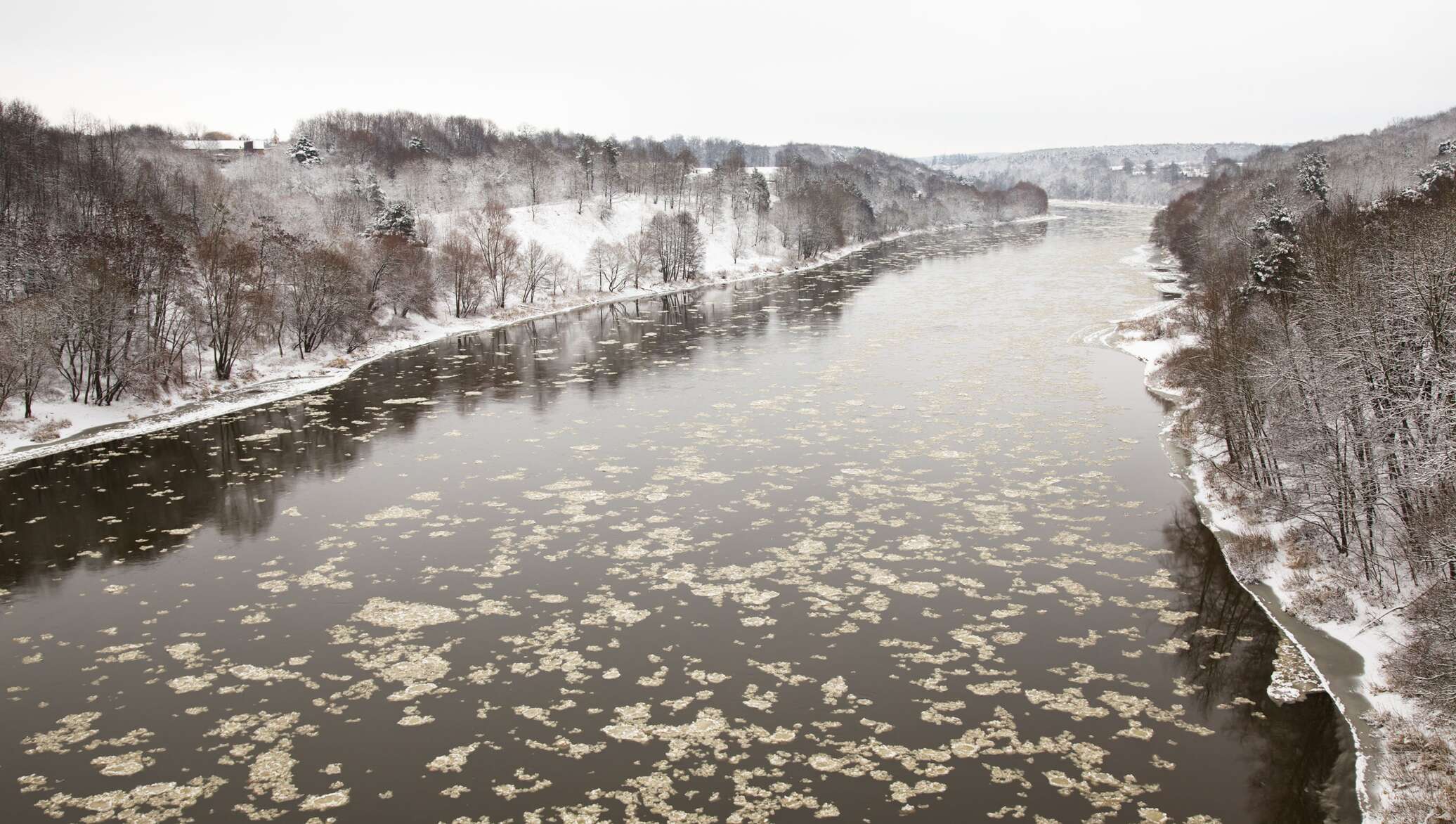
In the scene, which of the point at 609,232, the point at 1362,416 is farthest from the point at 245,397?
the point at 609,232

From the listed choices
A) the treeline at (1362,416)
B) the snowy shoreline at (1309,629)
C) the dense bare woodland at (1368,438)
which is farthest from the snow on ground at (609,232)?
the dense bare woodland at (1368,438)

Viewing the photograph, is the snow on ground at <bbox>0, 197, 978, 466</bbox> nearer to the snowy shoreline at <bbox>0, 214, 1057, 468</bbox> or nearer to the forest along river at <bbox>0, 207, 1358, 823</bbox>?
the snowy shoreline at <bbox>0, 214, 1057, 468</bbox>

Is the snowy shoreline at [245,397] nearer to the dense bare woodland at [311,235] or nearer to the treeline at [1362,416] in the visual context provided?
the dense bare woodland at [311,235]

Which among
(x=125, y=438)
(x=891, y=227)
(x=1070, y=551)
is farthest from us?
(x=891, y=227)

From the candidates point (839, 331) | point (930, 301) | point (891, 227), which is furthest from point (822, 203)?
point (839, 331)

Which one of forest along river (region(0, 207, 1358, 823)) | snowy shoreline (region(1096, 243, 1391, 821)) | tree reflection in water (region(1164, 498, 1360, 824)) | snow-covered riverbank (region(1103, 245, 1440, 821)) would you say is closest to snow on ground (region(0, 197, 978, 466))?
forest along river (region(0, 207, 1358, 823))

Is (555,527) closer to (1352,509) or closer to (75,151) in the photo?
(1352,509)
